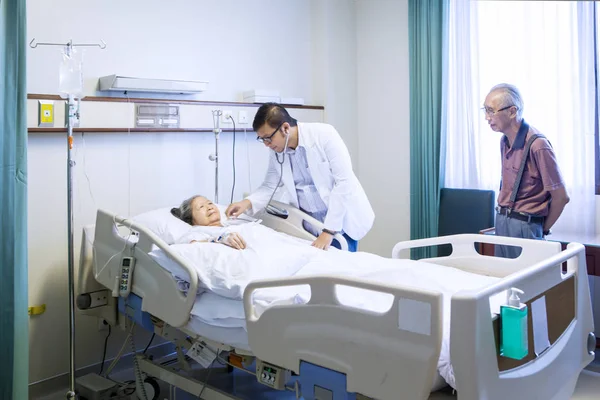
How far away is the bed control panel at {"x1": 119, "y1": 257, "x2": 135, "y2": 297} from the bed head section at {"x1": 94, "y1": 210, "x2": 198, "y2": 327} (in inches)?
0.8

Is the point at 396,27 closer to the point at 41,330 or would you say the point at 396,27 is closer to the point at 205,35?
the point at 205,35

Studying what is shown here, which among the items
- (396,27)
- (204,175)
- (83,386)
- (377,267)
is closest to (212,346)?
(377,267)

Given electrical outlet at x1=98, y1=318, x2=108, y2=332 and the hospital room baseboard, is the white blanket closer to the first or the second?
electrical outlet at x1=98, y1=318, x2=108, y2=332

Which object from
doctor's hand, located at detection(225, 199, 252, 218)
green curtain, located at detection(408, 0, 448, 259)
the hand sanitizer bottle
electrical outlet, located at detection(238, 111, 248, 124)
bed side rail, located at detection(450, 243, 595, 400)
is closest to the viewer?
bed side rail, located at detection(450, 243, 595, 400)

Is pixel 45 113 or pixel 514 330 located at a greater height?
pixel 45 113

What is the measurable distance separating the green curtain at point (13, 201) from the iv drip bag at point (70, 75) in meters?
0.22

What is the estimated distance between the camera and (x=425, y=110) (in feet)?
13.5

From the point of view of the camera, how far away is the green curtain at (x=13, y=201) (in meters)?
2.36

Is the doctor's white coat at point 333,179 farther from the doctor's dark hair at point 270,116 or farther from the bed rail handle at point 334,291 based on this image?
the bed rail handle at point 334,291

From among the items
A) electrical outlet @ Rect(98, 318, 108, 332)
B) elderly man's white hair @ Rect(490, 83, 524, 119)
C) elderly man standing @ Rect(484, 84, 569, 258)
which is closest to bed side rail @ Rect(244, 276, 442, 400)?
electrical outlet @ Rect(98, 318, 108, 332)

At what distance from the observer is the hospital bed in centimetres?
161

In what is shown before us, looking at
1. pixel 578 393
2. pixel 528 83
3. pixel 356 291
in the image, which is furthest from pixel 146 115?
pixel 578 393

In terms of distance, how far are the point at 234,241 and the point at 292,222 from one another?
607 mm

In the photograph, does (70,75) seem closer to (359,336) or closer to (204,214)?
(204,214)
